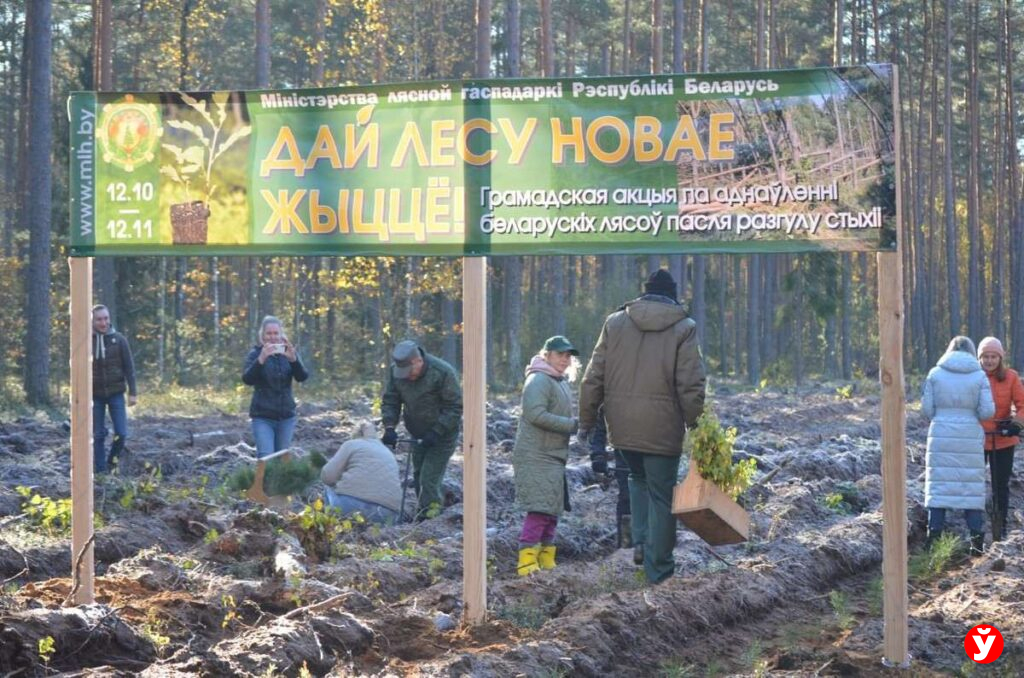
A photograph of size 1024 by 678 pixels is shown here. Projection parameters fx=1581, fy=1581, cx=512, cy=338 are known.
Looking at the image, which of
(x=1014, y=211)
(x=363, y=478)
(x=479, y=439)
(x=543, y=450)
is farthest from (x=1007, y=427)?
(x=1014, y=211)

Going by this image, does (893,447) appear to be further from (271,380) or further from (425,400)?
(271,380)

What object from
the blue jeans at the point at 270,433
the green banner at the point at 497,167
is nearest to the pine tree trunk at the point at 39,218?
the blue jeans at the point at 270,433

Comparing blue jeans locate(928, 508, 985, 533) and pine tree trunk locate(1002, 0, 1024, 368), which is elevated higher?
pine tree trunk locate(1002, 0, 1024, 368)

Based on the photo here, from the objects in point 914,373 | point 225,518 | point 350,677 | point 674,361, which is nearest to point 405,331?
point 914,373

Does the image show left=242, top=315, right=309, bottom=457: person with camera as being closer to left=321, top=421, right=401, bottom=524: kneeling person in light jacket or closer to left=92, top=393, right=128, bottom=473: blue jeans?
left=321, top=421, right=401, bottom=524: kneeling person in light jacket

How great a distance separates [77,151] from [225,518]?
14.8 feet

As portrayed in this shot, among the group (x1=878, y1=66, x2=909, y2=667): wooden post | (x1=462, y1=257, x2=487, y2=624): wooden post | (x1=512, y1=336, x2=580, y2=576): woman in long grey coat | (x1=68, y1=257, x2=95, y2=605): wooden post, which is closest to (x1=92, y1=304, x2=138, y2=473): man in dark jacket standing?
(x1=512, y1=336, x2=580, y2=576): woman in long grey coat

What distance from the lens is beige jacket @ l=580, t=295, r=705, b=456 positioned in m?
9.84

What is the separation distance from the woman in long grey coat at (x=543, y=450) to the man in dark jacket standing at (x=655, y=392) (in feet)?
3.60

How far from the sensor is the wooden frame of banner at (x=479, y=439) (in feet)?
25.0

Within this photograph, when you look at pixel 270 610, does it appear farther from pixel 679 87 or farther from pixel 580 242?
pixel 679 87

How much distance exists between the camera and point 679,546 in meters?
12.1

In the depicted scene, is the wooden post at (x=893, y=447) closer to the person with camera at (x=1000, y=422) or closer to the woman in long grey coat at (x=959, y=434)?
the woman in long grey coat at (x=959, y=434)

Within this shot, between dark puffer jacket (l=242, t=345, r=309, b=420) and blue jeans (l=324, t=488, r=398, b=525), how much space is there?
64.2 inches
